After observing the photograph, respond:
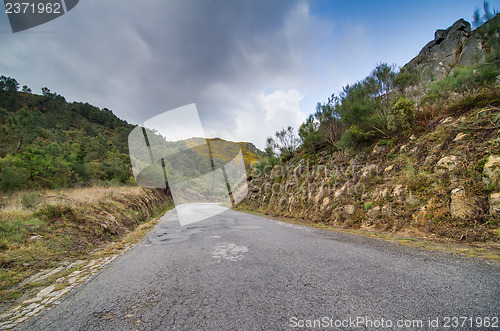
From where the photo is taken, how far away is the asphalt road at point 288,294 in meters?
1.75

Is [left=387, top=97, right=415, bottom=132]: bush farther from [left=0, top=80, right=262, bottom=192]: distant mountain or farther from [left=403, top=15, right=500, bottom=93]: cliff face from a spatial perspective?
[left=0, top=80, right=262, bottom=192]: distant mountain

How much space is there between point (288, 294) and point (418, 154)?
735 cm

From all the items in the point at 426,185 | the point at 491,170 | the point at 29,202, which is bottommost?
the point at 426,185

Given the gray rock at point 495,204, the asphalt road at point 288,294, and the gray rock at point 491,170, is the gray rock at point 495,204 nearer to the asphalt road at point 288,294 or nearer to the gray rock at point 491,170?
the gray rock at point 491,170

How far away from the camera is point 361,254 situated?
3754mm

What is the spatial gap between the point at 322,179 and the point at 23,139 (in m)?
31.0

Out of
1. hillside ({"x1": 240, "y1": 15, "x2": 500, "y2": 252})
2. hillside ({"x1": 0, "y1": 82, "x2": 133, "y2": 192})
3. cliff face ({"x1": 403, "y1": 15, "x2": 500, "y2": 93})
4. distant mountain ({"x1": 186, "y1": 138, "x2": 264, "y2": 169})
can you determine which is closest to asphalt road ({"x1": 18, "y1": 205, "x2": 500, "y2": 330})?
hillside ({"x1": 240, "y1": 15, "x2": 500, "y2": 252})

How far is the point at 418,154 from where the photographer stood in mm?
6852

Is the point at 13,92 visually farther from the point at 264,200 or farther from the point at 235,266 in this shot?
the point at 235,266

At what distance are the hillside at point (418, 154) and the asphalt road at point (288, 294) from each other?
2.09 meters

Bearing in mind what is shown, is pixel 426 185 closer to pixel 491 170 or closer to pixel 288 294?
pixel 491 170

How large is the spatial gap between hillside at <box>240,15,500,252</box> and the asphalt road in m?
2.09

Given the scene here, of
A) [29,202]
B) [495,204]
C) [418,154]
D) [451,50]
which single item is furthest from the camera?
[451,50]

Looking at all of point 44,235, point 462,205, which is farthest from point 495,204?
point 44,235
